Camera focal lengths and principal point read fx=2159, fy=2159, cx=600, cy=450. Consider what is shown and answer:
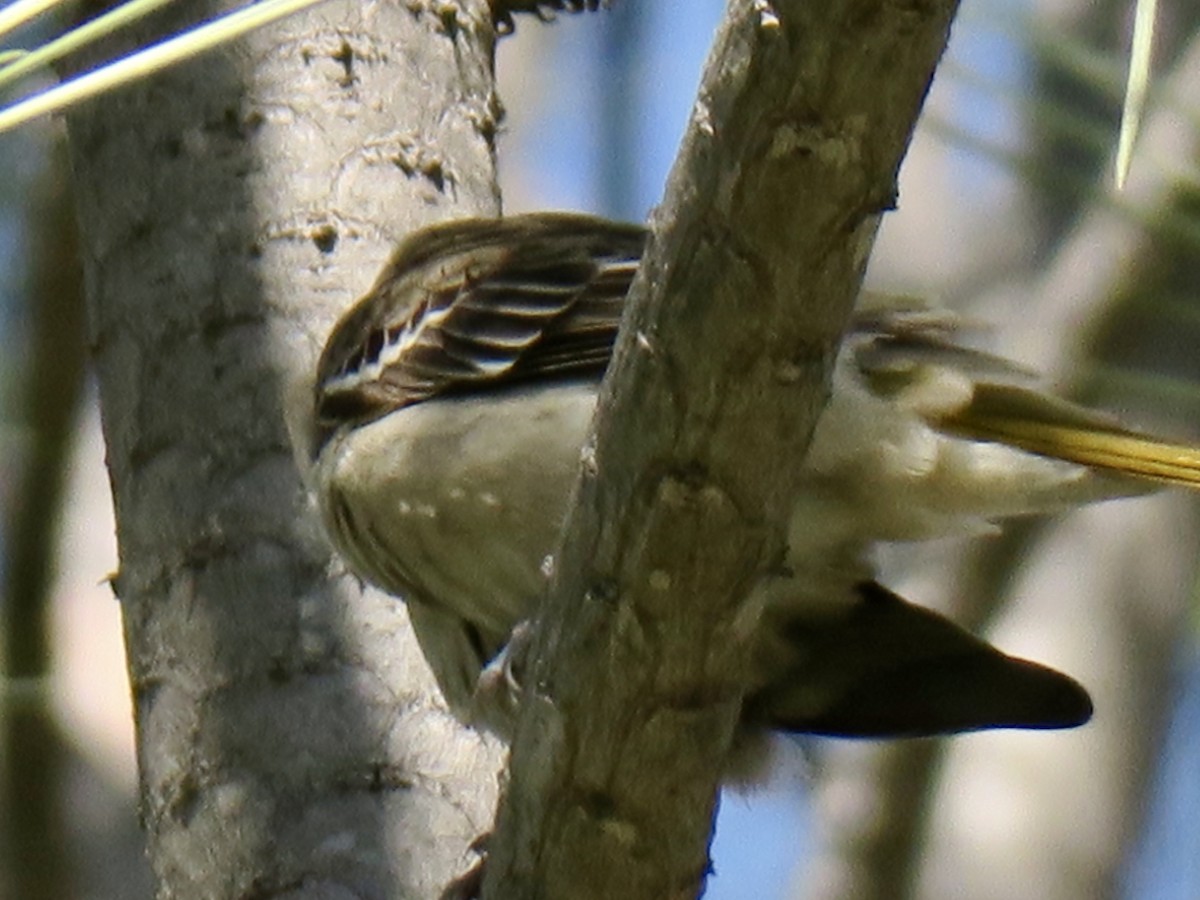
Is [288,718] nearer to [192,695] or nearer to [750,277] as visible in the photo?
[192,695]

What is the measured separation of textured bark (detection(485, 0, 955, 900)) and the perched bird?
1.85ft

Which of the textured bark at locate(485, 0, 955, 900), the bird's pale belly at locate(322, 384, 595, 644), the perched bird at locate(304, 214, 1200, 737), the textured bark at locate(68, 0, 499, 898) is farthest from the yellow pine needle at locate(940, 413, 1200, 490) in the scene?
the textured bark at locate(68, 0, 499, 898)

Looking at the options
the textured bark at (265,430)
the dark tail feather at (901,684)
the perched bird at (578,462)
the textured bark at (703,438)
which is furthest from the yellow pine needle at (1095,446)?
the textured bark at (265,430)

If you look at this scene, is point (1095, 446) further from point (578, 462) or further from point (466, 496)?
point (466, 496)

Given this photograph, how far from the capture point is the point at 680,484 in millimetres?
2012

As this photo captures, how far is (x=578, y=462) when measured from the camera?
108 inches

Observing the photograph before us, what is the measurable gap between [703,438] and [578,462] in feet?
2.51

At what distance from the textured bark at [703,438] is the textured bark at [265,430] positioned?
92 cm

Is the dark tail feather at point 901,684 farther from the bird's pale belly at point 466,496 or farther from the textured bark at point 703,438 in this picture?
the textured bark at point 703,438

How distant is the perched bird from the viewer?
9.34ft

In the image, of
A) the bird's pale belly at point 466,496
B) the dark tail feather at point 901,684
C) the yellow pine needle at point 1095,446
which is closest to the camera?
the yellow pine needle at point 1095,446

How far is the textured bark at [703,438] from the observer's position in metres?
1.70

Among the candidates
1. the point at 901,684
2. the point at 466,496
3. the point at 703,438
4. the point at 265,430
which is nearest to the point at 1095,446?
the point at 901,684

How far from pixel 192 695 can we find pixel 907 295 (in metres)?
1.27
